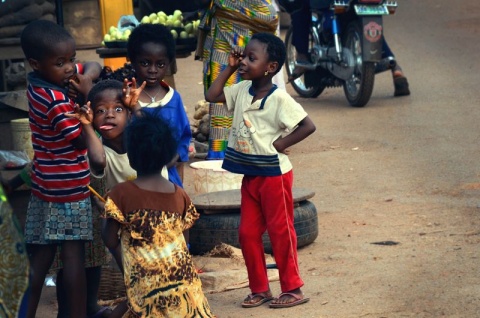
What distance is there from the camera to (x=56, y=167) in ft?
14.9

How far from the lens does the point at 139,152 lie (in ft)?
13.1

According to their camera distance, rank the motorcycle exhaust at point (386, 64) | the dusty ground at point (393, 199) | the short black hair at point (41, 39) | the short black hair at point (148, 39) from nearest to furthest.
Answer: the short black hair at point (41, 39), the short black hair at point (148, 39), the dusty ground at point (393, 199), the motorcycle exhaust at point (386, 64)

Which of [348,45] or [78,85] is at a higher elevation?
[78,85]

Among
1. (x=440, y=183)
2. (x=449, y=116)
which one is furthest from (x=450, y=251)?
(x=449, y=116)

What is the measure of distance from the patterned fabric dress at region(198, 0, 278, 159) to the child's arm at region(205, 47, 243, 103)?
2.17 metres

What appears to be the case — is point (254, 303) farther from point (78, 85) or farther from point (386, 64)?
point (386, 64)

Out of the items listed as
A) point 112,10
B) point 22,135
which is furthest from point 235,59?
point 112,10

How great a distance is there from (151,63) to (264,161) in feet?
2.45

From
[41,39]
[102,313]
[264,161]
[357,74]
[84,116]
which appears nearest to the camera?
[84,116]

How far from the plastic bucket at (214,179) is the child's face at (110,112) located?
7.67 ft

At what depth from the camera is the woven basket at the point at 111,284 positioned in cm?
537

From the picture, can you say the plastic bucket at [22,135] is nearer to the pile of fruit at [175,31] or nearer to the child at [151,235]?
the pile of fruit at [175,31]

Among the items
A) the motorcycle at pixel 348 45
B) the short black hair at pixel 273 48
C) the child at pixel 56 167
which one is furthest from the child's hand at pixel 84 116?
the motorcycle at pixel 348 45

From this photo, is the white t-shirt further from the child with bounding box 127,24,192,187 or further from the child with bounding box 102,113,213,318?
the child with bounding box 102,113,213,318
